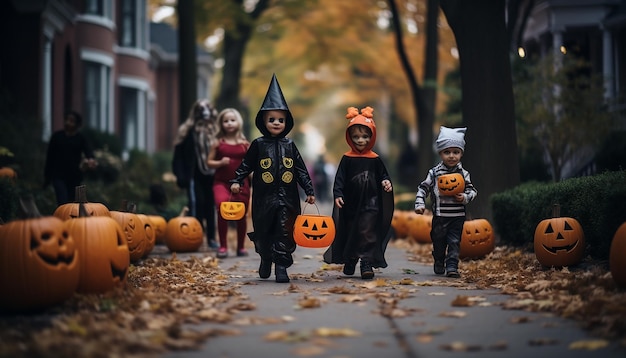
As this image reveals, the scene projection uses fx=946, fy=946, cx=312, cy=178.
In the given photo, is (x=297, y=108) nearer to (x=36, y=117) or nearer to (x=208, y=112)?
(x=36, y=117)

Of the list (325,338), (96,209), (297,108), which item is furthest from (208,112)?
(297,108)

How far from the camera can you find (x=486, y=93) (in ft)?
44.4

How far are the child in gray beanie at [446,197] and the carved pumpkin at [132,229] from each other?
124 inches

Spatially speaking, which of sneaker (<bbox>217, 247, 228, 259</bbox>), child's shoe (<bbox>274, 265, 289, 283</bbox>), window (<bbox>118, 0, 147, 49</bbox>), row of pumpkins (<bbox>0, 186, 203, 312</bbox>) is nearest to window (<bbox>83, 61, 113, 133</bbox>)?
window (<bbox>118, 0, 147, 49</bbox>)

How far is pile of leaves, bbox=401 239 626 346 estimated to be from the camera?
6.29 m

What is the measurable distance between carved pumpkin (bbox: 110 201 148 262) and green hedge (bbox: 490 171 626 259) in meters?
4.53

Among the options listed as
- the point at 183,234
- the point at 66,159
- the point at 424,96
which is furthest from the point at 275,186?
the point at 424,96

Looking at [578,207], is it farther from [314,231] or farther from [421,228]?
[421,228]

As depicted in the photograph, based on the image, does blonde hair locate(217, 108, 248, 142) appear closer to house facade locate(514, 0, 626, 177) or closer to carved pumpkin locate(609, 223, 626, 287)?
carved pumpkin locate(609, 223, 626, 287)

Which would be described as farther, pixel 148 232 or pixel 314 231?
pixel 148 232

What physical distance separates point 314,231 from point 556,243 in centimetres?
246

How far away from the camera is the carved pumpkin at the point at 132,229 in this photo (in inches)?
408

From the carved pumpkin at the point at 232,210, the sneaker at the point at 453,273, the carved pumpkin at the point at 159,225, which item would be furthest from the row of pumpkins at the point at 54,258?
the carved pumpkin at the point at 159,225

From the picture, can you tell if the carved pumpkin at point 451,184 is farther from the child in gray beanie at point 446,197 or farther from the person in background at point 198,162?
the person in background at point 198,162
